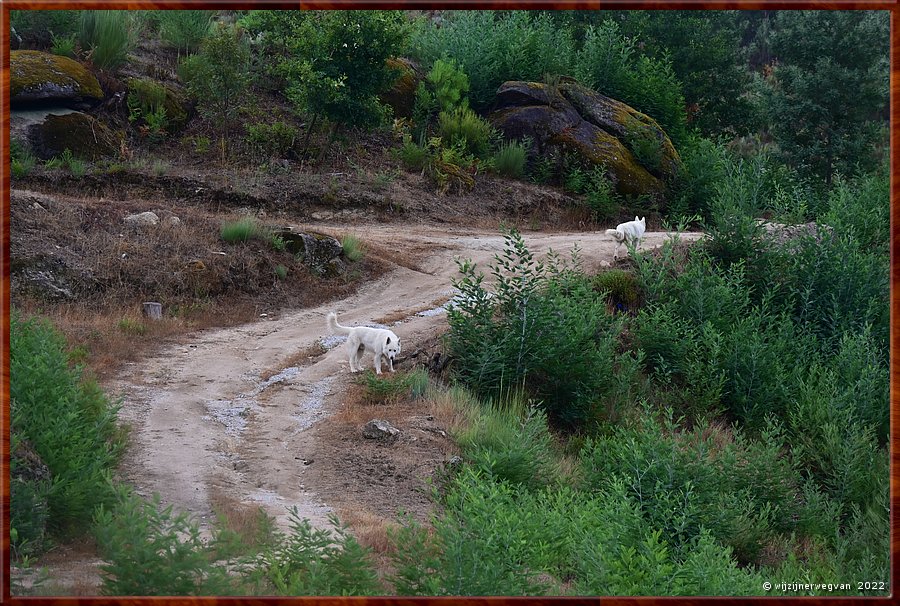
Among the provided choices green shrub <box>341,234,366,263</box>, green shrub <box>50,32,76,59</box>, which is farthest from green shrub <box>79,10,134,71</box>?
green shrub <box>341,234,366,263</box>

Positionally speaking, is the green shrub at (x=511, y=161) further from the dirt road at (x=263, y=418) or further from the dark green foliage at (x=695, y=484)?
the dark green foliage at (x=695, y=484)

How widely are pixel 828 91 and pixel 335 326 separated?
18.6 meters

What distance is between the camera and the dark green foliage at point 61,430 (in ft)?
18.6

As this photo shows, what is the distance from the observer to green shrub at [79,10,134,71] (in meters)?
23.7

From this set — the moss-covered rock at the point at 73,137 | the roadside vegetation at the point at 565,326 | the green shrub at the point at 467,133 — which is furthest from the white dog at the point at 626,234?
the moss-covered rock at the point at 73,137

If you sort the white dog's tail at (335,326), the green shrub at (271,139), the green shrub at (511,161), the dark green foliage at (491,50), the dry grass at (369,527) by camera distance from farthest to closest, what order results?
the dark green foliage at (491,50), the green shrub at (511,161), the green shrub at (271,139), the white dog's tail at (335,326), the dry grass at (369,527)

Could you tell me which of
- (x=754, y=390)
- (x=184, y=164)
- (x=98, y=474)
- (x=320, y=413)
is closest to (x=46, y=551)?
(x=98, y=474)

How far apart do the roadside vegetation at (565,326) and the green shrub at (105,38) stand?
0.34 feet

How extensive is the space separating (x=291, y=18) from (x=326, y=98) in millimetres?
3265

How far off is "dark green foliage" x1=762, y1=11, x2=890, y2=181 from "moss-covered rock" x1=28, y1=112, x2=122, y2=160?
17896 millimetres

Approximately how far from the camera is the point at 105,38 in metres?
23.7

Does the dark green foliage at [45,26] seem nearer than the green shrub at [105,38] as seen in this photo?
Yes

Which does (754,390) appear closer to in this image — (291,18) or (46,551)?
(46,551)

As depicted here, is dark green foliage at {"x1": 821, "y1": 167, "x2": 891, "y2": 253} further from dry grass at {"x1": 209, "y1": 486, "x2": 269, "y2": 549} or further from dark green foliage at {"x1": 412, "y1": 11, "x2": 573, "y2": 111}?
dry grass at {"x1": 209, "y1": 486, "x2": 269, "y2": 549}
